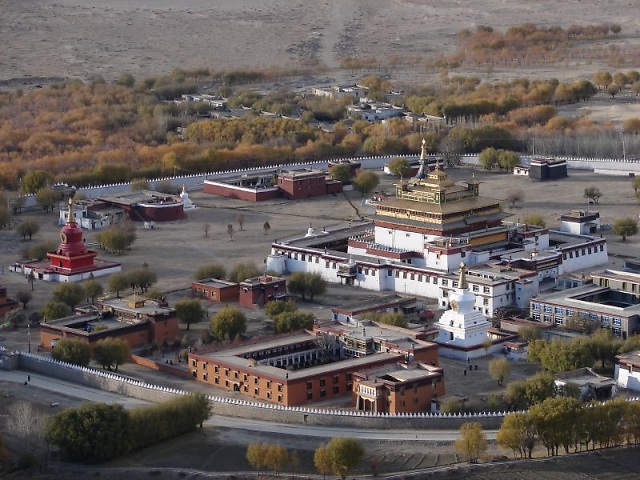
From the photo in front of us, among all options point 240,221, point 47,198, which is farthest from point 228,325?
point 47,198

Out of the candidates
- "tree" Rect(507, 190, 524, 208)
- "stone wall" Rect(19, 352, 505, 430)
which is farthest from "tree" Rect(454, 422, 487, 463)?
"tree" Rect(507, 190, 524, 208)

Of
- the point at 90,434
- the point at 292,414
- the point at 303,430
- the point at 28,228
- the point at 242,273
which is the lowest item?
the point at 303,430

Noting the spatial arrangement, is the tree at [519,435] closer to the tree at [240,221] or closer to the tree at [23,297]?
the tree at [23,297]

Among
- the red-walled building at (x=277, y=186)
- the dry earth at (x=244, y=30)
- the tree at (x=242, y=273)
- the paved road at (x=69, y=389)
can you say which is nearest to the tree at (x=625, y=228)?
the tree at (x=242, y=273)

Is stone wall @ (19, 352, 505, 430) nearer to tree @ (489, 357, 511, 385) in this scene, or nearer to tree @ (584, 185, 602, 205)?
tree @ (489, 357, 511, 385)

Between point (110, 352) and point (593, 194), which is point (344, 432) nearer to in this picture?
point (110, 352)
